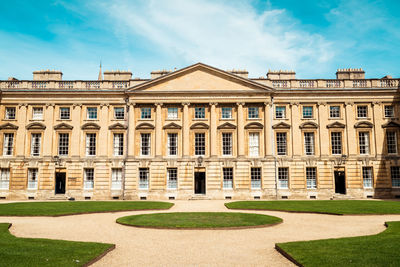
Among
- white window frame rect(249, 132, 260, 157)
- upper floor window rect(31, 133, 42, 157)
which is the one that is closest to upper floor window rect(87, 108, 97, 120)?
upper floor window rect(31, 133, 42, 157)

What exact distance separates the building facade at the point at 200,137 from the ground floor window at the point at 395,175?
9 centimetres

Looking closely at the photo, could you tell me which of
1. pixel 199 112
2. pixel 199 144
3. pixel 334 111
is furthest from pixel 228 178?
pixel 334 111

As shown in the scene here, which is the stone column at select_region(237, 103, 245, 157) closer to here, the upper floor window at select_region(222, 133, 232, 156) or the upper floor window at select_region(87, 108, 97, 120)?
the upper floor window at select_region(222, 133, 232, 156)

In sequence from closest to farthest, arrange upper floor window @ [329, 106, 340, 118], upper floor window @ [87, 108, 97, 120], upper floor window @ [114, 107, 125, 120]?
upper floor window @ [329, 106, 340, 118], upper floor window @ [114, 107, 125, 120], upper floor window @ [87, 108, 97, 120]

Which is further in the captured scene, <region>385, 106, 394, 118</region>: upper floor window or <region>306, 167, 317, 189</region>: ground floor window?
<region>385, 106, 394, 118</region>: upper floor window

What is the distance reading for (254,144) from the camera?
36438 mm

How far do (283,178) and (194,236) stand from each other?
24.6 meters

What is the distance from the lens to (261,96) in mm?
36656

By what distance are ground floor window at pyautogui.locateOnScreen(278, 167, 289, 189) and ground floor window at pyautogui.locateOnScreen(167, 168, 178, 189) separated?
437 inches

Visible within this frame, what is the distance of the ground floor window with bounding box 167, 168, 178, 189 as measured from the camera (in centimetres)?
3574

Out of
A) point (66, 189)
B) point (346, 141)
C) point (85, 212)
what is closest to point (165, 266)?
point (85, 212)

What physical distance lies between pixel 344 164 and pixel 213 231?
85.6 ft

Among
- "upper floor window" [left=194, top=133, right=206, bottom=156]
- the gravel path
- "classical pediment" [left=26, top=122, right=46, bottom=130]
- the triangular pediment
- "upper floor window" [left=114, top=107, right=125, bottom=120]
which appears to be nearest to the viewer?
the gravel path

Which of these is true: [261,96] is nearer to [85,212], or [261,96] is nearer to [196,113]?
Answer: [196,113]
